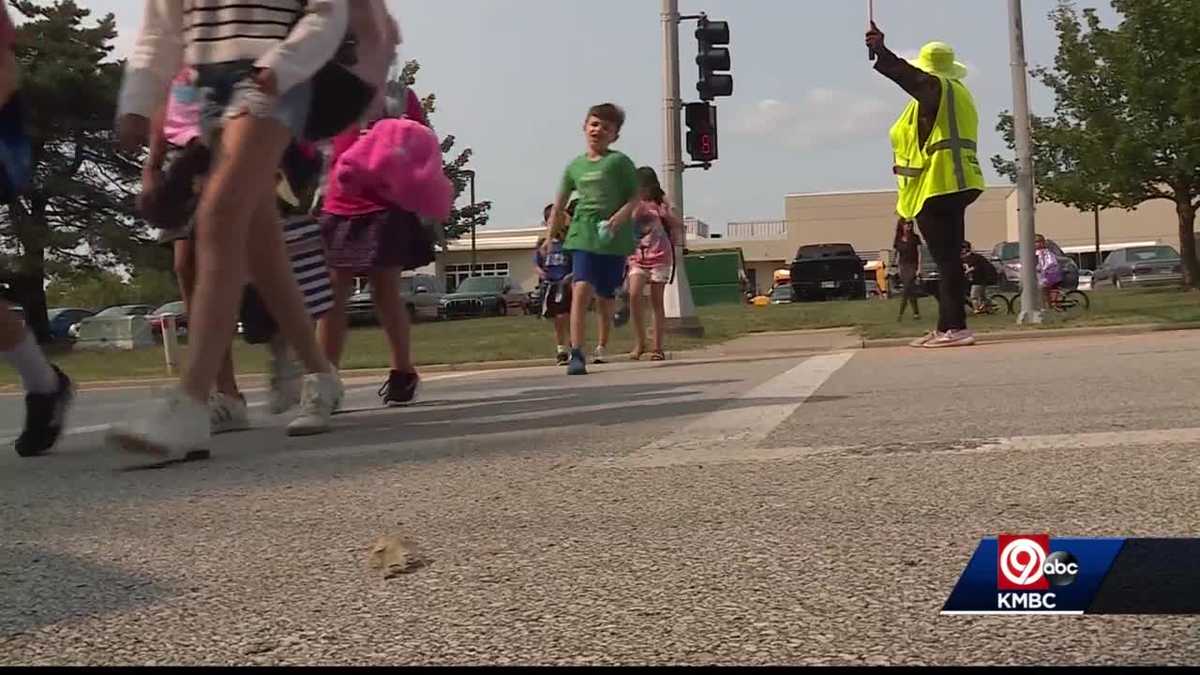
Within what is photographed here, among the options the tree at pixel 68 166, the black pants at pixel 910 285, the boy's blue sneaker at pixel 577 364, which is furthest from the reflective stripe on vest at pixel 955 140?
the tree at pixel 68 166

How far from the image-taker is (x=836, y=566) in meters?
2.35

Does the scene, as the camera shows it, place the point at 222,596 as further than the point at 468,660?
Yes

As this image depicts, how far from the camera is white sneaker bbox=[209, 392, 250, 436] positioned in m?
5.12

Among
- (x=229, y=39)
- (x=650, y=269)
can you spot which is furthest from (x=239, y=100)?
(x=650, y=269)

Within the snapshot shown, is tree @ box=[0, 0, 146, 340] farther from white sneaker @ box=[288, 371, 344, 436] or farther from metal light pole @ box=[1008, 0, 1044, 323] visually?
white sneaker @ box=[288, 371, 344, 436]

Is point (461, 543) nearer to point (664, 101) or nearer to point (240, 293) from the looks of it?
point (240, 293)

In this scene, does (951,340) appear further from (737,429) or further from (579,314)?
(737,429)

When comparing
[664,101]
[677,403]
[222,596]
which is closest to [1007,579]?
[222,596]

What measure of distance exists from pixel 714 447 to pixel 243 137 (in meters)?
1.77

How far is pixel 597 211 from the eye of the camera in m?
8.33

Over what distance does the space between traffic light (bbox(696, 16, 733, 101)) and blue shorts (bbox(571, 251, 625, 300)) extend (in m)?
6.01

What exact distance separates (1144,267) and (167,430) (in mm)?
37930

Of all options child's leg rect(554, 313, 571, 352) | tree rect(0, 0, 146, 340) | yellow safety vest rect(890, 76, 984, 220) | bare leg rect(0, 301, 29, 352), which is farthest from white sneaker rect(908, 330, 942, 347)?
tree rect(0, 0, 146, 340)

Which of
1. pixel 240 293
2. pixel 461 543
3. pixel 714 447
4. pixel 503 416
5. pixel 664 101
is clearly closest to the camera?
pixel 461 543
